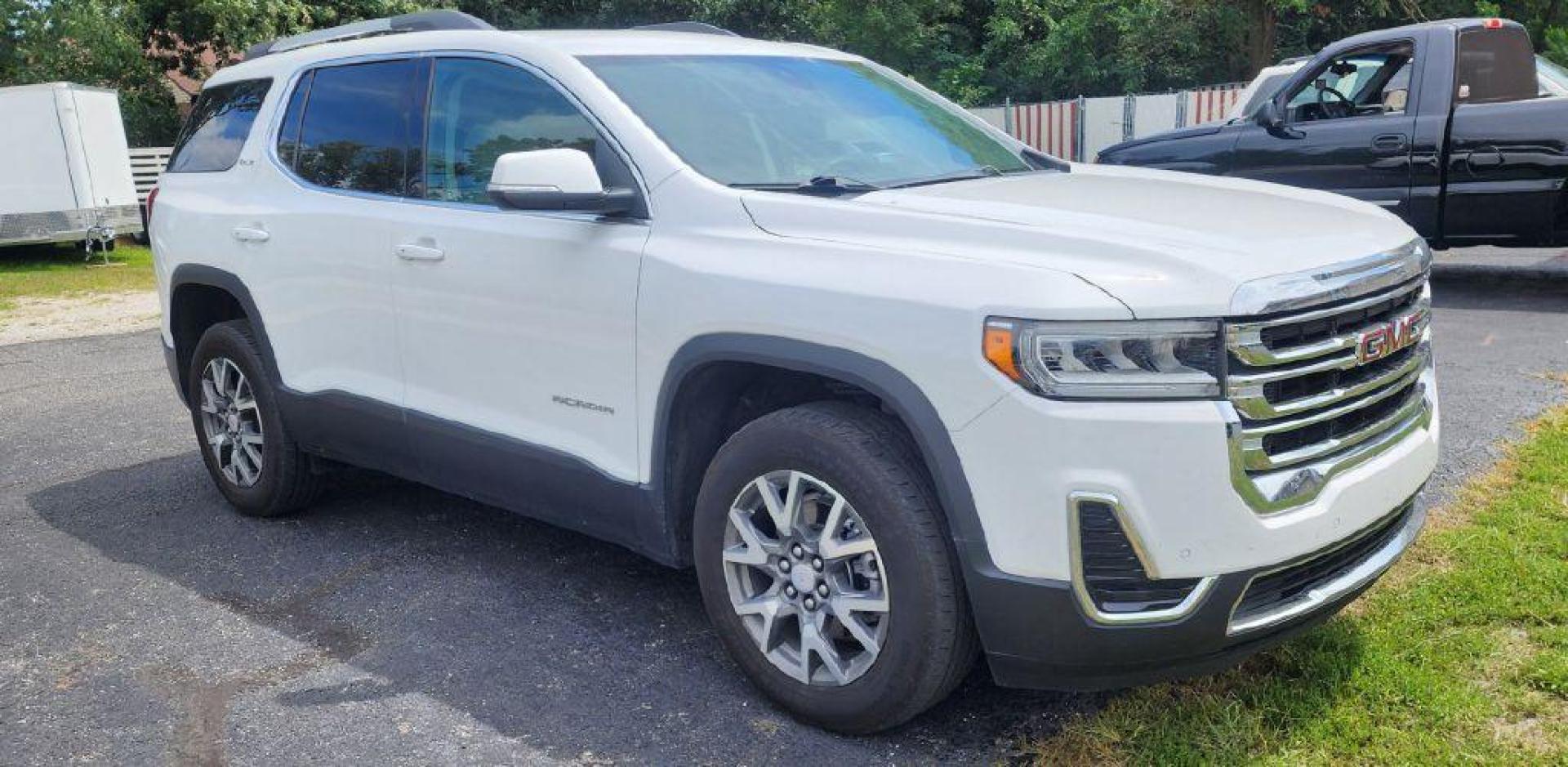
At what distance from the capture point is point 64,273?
16422 mm

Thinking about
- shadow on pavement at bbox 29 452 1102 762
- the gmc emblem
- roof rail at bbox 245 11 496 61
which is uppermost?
roof rail at bbox 245 11 496 61

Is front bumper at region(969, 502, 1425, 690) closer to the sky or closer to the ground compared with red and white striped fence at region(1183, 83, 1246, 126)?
closer to the ground

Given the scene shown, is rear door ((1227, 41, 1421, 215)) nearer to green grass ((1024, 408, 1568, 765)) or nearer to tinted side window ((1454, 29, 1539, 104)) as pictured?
tinted side window ((1454, 29, 1539, 104))

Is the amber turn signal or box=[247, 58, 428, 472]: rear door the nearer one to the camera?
the amber turn signal

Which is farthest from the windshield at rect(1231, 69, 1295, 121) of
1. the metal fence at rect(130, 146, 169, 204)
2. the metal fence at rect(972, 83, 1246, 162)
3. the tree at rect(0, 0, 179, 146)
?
the tree at rect(0, 0, 179, 146)

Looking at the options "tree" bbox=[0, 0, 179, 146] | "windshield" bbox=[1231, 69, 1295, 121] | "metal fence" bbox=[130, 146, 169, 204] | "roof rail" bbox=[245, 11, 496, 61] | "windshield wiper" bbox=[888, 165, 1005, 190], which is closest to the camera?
"windshield wiper" bbox=[888, 165, 1005, 190]

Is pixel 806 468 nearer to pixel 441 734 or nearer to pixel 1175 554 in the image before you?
pixel 1175 554

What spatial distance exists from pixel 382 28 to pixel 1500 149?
715cm

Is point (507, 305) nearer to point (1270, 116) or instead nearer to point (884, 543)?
point (884, 543)

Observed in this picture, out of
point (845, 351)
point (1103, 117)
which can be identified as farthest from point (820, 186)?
point (1103, 117)

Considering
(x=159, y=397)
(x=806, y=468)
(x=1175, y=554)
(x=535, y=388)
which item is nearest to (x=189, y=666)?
(x=535, y=388)

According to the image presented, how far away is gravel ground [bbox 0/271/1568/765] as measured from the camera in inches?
131

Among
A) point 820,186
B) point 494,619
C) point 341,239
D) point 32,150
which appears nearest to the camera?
point 820,186

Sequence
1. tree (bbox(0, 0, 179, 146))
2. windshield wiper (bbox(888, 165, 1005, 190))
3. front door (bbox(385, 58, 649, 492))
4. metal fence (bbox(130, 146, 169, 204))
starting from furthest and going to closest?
tree (bbox(0, 0, 179, 146))
metal fence (bbox(130, 146, 169, 204))
windshield wiper (bbox(888, 165, 1005, 190))
front door (bbox(385, 58, 649, 492))
